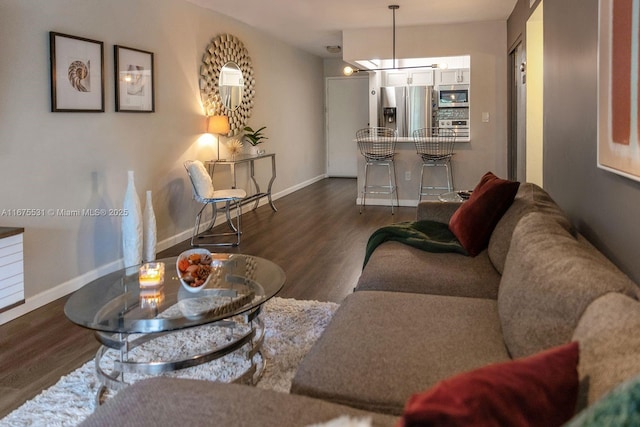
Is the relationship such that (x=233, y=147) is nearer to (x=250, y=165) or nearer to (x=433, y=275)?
(x=250, y=165)

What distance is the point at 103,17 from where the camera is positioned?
4.13 metres

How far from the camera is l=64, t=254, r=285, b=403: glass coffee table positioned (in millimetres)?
2163

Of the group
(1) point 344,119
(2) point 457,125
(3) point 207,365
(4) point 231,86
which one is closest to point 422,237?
(3) point 207,365

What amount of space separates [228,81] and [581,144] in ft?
14.7

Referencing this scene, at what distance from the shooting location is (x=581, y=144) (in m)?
2.55

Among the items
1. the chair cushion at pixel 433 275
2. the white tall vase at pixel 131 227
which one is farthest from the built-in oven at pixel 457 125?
the chair cushion at pixel 433 275

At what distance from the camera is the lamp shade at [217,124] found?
5641 mm

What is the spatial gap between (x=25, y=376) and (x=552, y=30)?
3477mm

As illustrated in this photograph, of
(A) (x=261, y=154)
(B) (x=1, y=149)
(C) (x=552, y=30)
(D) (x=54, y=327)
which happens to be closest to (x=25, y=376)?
(D) (x=54, y=327)

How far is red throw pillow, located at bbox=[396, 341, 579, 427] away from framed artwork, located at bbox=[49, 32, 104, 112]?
3.54m

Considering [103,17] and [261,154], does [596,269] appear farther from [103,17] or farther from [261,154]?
[261,154]

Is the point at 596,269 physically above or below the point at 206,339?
above

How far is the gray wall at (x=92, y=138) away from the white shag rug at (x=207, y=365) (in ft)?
3.86

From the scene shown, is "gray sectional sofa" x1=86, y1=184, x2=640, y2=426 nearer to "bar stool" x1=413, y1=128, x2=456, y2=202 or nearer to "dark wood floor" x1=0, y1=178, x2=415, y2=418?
"dark wood floor" x1=0, y1=178, x2=415, y2=418
